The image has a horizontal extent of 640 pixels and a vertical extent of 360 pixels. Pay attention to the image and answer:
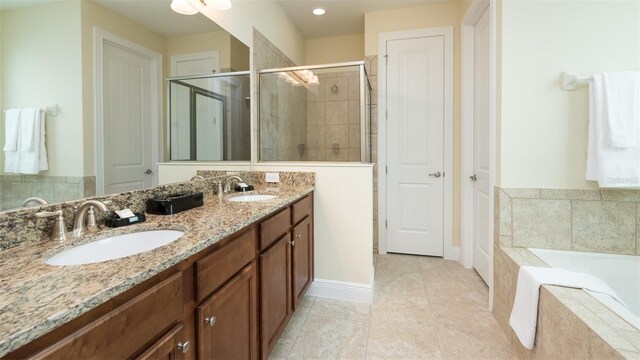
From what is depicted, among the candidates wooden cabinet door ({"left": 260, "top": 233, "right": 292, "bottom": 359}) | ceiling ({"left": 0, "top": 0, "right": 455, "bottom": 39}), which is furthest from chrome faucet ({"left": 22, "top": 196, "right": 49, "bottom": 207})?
wooden cabinet door ({"left": 260, "top": 233, "right": 292, "bottom": 359})

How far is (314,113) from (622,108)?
7.55 feet

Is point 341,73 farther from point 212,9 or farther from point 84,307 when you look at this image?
point 84,307

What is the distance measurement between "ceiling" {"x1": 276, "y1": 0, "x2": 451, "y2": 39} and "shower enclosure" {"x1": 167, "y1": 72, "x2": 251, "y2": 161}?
1223 mm

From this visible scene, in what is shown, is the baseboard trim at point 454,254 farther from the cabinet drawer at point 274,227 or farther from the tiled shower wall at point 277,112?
the cabinet drawer at point 274,227

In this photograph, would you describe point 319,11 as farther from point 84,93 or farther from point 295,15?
point 84,93

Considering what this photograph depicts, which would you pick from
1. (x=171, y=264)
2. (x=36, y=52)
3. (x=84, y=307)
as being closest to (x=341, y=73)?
(x=36, y=52)

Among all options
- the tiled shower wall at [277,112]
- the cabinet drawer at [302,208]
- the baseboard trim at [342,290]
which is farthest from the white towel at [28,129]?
the baseboard trim at [342,290]

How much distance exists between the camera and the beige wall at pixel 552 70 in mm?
1754

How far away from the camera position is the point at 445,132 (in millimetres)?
3014

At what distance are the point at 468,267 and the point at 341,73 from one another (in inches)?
86.3

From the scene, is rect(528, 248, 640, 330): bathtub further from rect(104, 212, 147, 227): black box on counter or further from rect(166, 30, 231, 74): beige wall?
rect(166, 30, 231, 74): beige wall

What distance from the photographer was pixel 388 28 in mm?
3119

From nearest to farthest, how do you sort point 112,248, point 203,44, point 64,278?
point 64,278
point 112,248
point 203,44

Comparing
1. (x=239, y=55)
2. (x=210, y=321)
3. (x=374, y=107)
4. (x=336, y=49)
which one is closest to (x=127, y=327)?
(x=210, y=321)
